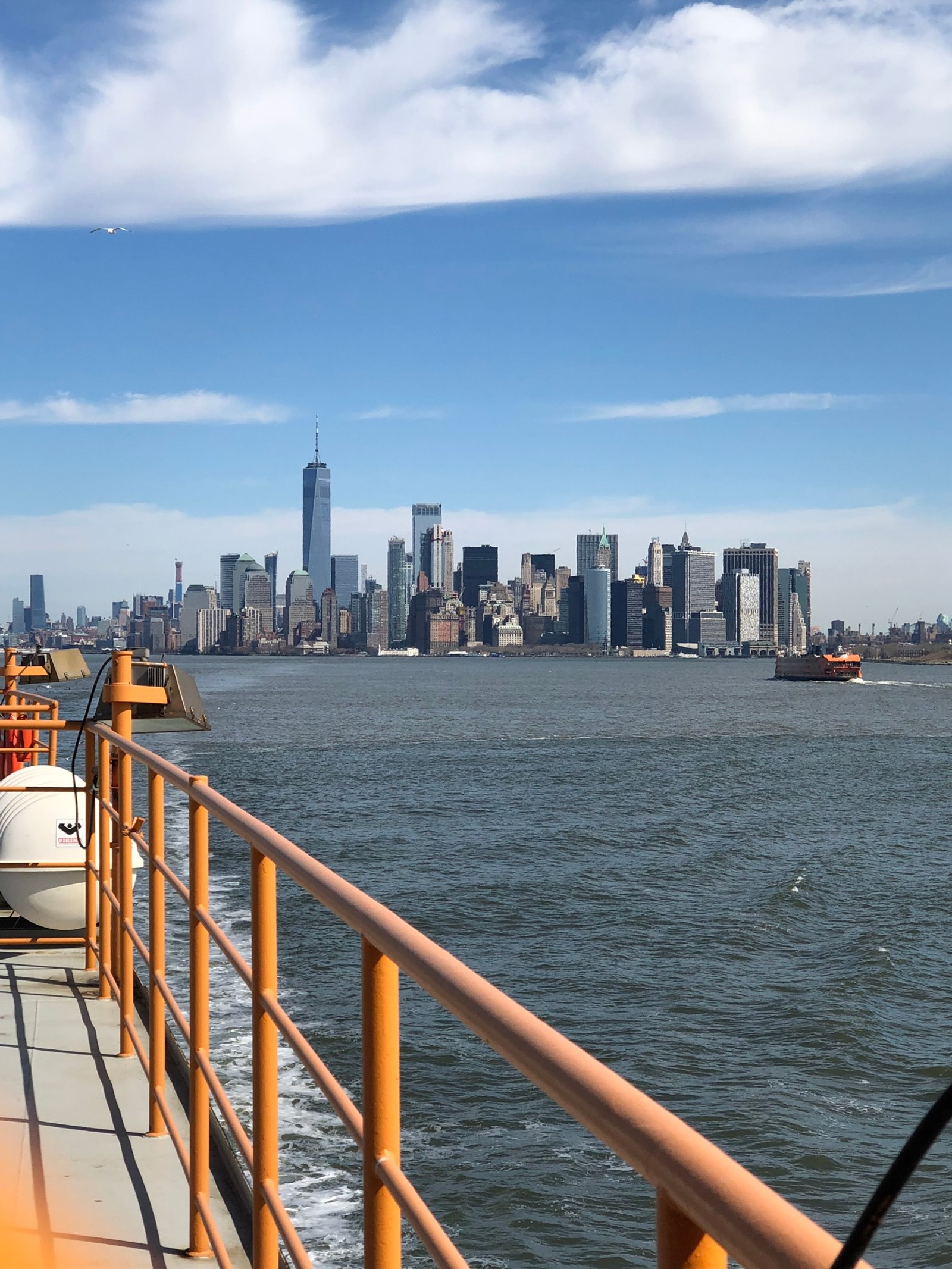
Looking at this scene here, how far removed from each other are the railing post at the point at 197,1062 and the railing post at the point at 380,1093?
175 cm

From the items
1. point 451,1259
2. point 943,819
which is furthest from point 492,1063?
point 943,819

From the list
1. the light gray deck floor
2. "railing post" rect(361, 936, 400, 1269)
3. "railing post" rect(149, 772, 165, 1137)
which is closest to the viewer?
"railing post" rect(361, 936, 400, 1269)

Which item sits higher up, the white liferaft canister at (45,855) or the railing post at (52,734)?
the railing post at (52,734)

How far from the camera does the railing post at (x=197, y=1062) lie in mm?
3732

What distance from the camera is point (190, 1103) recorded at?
12.5 feet

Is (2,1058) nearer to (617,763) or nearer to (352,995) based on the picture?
(352,995)

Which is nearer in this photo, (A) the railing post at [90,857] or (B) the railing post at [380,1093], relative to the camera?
(B) the railing post at [380,1093]

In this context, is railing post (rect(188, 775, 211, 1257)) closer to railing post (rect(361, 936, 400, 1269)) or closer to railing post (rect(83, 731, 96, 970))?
railing post (rect(361, 936, 400, 1269))

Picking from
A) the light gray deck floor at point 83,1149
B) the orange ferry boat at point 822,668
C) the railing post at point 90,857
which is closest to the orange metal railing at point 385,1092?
the light gray deck floor at point 83,1149

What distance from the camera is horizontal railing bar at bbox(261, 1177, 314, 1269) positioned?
2.53 meters

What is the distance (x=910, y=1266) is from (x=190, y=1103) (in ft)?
28.0

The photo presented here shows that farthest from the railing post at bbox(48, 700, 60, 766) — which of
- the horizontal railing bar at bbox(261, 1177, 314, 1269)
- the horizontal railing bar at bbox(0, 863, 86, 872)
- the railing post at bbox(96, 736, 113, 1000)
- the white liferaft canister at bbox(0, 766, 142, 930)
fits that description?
the horizontal railing bar at bbox(261, 1177, 314, 1269)

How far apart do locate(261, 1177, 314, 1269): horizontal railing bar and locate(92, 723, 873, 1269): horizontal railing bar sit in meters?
0.97

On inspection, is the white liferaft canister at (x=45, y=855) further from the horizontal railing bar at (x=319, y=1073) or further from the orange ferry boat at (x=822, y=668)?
the orange ferry boat at (x=822, y=668)
